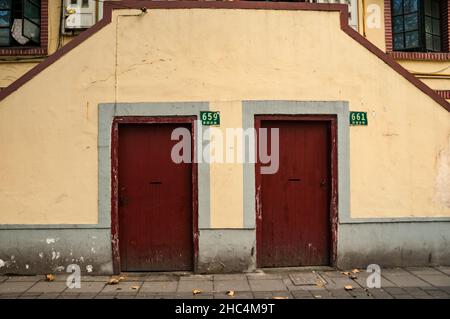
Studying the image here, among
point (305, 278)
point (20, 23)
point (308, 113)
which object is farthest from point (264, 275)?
point (20, 23)

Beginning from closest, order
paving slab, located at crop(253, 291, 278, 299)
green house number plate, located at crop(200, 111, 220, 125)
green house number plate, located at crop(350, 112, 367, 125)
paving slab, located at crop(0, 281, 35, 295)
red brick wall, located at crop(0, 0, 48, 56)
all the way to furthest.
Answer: paving slab, located at crop(253, 291, 278, 299) < paving slab, located at crop(0, 281, 35, 295) < green house number plate, located at crop(200, 111, 220, 125) < green house number plate, located at crop(350, 112, 367, 125) < red brick wall, located at crop(0, 0, 48, 56)

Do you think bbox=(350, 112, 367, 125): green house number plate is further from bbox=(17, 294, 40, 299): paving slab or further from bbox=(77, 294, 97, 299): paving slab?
bbox=(17, 294, 40, 299): paving slab

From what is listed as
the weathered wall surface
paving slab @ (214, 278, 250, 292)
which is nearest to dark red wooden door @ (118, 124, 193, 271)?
the weathered wall surface

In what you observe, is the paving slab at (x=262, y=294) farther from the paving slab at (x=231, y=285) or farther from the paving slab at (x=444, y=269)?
the paving slab at (x=444, y=269)

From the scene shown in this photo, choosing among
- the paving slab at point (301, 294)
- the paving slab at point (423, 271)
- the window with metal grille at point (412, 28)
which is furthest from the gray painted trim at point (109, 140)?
the window with metal grille at point (412, 28)

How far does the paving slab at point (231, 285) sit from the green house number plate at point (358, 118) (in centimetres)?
304

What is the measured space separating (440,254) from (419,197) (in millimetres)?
995

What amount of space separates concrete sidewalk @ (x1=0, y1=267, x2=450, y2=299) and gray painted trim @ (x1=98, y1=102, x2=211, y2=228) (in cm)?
92

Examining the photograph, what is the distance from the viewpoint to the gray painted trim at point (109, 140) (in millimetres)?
6195

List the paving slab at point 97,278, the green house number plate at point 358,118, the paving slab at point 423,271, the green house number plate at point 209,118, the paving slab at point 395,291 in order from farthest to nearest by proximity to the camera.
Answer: the green house number plate at point 358,118 → the green house number plate at point 209,118 → the paving slab at point 423,271 → the paving slab at point 97,278 → the paving slab at point 395,291

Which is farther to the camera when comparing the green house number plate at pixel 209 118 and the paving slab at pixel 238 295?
the green house number plate at pixel 209 118

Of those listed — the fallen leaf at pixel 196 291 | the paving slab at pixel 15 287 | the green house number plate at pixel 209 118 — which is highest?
the green house number plate at pixel 209 118

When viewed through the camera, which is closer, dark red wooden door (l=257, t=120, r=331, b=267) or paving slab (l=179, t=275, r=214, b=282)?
paving slab (l=179, t=275, r=214, b=282)

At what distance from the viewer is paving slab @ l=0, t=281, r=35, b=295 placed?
18.1 feet
